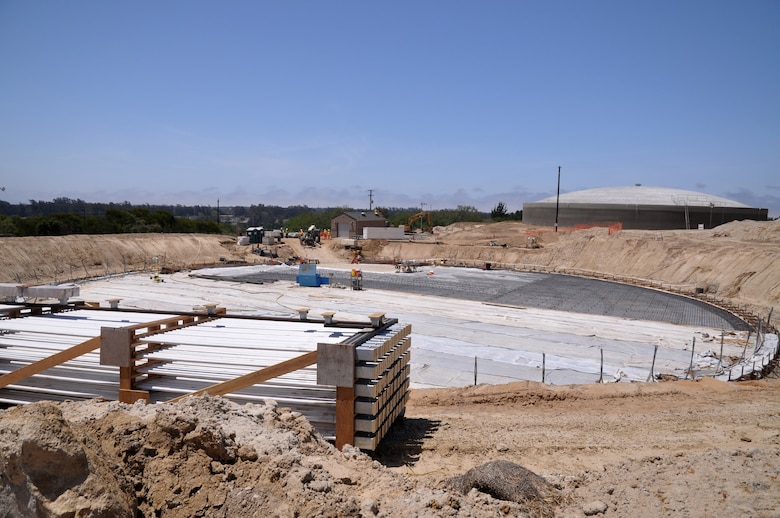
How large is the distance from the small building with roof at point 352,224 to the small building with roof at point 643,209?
2430 centimetres

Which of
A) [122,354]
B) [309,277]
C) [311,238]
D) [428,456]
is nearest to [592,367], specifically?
[428,456]

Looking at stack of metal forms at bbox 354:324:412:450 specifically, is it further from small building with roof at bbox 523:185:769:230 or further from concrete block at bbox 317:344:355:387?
small building with roof at bbox 523:185:769:230

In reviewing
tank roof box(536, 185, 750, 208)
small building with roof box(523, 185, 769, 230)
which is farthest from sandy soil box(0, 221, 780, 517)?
tank roof box(536, 185, 750, 208)

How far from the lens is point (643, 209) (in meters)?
68.6

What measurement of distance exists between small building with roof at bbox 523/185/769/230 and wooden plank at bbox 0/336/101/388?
2693 inches

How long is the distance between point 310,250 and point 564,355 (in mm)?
41951

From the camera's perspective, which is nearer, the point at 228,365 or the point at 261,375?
the point at 261,375

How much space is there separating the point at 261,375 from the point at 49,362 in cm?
376

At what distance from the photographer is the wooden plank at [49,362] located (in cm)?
920

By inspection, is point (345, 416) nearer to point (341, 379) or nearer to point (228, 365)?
point (341, 379)

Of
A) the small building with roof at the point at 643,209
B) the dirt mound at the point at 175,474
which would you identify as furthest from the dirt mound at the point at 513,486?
the small building with roof at the point at 643,209

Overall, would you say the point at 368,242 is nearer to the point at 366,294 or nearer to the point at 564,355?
the point at 366,294

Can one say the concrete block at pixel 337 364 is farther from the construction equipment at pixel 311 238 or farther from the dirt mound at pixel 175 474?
the construction equipment at pixel 311 238

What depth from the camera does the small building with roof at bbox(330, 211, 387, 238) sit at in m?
69.4
